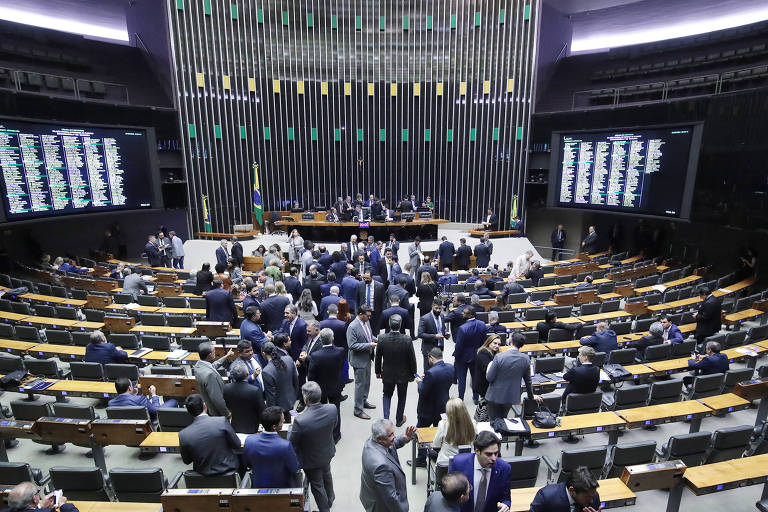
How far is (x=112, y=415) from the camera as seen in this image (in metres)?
4.29

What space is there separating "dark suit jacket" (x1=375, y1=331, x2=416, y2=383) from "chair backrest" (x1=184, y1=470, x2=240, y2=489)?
6.12ft

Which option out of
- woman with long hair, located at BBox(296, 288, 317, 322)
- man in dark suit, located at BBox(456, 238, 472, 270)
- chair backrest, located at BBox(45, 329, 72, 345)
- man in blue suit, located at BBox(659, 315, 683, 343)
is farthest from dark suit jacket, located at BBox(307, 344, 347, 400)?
man in dark suit, located at BBox(456, 238, 472, 270)

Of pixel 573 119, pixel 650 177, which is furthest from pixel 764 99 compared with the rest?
pixel 573 119

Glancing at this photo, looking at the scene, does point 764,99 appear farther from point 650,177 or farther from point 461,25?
point 461,25

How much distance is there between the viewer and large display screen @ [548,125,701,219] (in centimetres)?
1081

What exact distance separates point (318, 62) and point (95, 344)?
47.9 ft

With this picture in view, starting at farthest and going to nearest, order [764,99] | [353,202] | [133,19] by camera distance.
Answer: [353,202], [133,19], [764,99]

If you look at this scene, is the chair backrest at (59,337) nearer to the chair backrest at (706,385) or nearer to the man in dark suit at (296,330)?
the man in dark suit at (296,330)

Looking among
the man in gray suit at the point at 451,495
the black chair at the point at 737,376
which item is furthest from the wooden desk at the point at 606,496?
the black chair at the point at 737,376

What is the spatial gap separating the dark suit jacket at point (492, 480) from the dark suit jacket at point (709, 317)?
5811 mm

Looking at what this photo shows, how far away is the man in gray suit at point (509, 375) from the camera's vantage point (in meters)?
4.28

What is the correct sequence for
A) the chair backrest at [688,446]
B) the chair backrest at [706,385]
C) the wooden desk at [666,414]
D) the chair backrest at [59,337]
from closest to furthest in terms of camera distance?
the chair backrest at [688,446] < the wooden desk at [666,414] < the chair backrest at [706,385] < the chair backrest at [59,337]

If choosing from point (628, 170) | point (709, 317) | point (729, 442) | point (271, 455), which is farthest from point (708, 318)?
point (271, 455)

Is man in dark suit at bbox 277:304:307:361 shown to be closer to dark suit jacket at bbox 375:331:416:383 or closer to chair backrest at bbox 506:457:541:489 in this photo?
dark suit jacket at bbox 375:331:416:383
